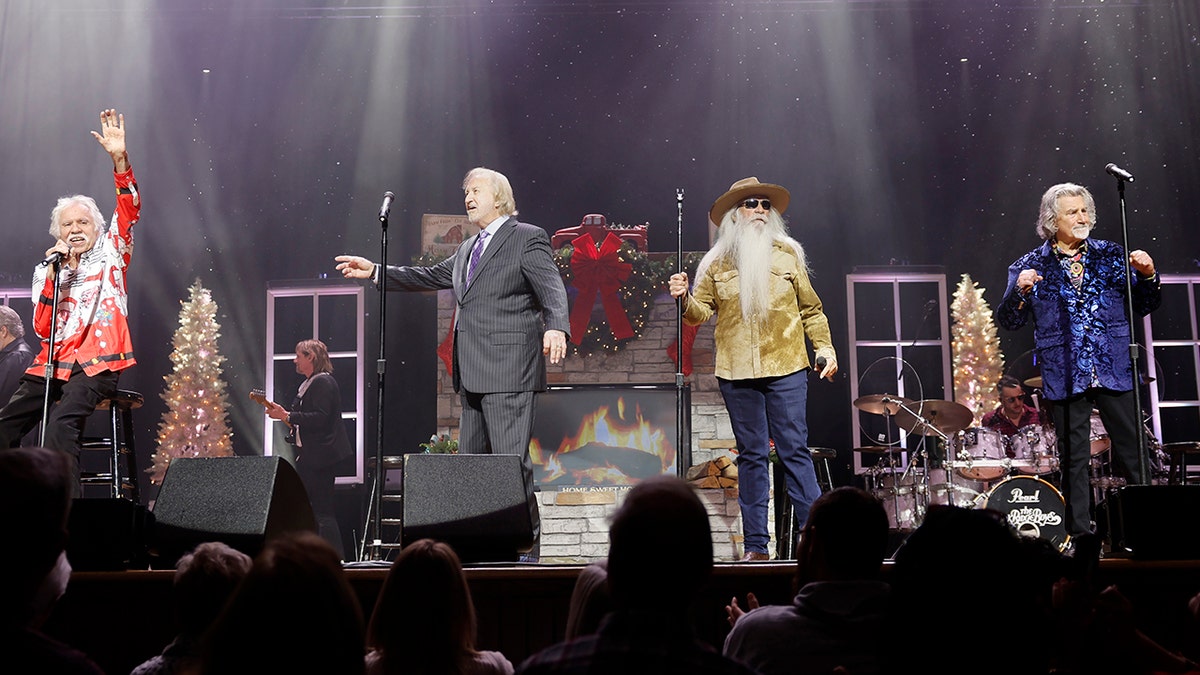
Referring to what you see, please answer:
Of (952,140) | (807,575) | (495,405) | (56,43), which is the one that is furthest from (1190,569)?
(56,43)

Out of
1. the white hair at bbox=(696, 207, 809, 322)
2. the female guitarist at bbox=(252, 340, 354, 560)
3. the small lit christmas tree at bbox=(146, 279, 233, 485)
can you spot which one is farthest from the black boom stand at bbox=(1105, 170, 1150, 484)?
the small lit christmas tree at bbox=(146, 279, 233, 485)

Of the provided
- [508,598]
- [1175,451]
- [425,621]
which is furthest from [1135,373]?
[425,621]

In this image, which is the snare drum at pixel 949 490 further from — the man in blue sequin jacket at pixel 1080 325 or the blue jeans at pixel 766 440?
the blue jeans at pixel 766 440

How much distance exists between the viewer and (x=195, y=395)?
28.7 ft

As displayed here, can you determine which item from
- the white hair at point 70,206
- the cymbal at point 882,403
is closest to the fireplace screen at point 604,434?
the cymbal at point 882,403

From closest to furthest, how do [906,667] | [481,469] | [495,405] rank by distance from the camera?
[906,667] < [481,469] < [495,405]

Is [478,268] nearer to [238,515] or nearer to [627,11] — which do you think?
[238,515]

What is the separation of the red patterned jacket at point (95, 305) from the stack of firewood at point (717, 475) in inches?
160

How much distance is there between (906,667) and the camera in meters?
1.67

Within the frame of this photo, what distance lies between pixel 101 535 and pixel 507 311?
6.59 ft

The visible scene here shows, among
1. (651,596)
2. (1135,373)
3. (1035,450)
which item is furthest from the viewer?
(1035,450)

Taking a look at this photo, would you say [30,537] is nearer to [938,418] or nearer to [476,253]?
[476,253]

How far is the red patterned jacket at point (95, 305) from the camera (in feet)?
16.6

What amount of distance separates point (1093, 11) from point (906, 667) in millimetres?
8937
